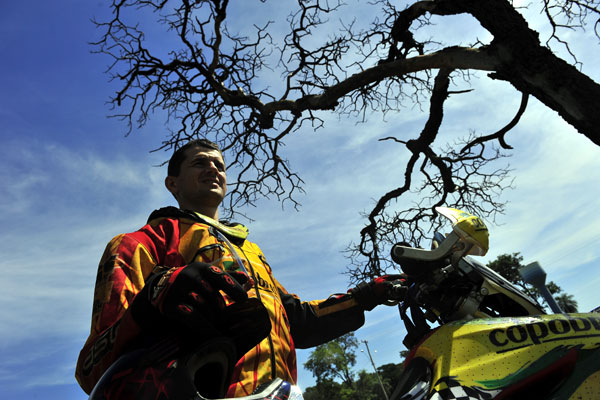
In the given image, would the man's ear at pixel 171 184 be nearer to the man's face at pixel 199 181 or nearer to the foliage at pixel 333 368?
the man's face at pixel 199 181

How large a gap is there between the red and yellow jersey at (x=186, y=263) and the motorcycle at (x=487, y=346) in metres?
0.54

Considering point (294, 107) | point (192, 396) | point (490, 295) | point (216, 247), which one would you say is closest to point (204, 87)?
point (294, 107)

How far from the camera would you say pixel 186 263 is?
1608 mm

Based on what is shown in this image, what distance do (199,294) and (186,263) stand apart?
2.33 ft

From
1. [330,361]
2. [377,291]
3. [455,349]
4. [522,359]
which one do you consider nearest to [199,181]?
[377,291]

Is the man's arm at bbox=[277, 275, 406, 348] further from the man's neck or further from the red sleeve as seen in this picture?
the red sleeve

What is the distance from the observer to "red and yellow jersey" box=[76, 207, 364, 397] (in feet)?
3.51

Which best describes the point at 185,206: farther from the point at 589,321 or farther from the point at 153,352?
the point at 589,321

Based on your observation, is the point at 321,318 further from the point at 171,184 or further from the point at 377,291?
the point at 171,184

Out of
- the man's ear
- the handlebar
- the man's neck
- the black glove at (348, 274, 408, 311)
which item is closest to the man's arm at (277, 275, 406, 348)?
the black glove at (348, 274, 408, 311)

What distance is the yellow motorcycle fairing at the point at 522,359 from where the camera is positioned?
4.11 feet

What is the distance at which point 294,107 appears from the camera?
5.69 meters

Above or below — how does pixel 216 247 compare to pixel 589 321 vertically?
above

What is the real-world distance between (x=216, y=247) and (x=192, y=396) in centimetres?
86
